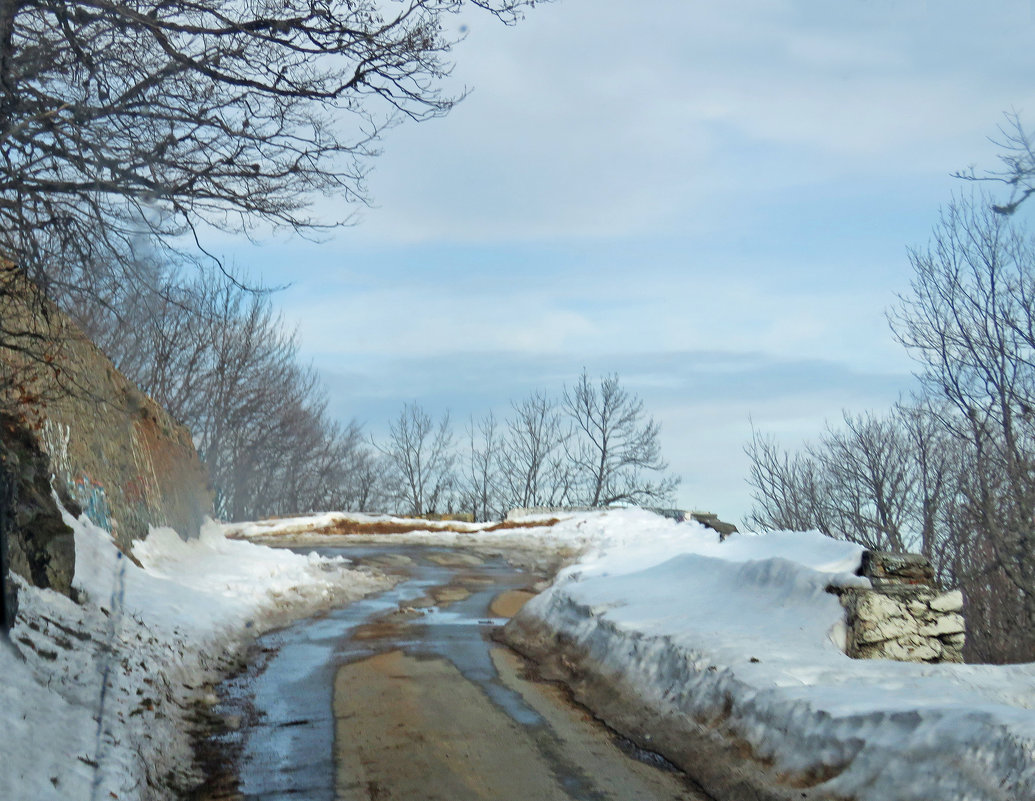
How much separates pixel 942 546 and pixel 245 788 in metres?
26.1

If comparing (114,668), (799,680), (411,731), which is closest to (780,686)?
(799,680)

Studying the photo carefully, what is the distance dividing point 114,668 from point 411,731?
256 centimetres

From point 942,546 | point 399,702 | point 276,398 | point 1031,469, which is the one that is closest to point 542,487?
point 276,398

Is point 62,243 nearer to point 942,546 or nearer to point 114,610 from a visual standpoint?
point 114,610

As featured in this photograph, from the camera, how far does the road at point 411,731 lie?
5.81m

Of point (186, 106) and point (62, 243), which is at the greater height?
point (186, 106)

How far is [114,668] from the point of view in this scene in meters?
7.72

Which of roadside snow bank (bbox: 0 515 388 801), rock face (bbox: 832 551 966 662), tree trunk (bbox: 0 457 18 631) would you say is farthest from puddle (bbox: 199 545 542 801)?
rock face (bbox: 832 551 966 662)

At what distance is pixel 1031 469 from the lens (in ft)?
67.8

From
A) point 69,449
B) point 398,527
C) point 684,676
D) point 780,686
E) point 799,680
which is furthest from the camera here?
point 398,527

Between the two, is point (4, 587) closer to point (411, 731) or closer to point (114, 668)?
point (114, 668)

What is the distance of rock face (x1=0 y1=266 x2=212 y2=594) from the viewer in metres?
8.65

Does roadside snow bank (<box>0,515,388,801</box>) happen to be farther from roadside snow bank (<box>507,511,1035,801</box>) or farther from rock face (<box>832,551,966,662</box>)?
rock face (<box>832,551,966,662</box>)

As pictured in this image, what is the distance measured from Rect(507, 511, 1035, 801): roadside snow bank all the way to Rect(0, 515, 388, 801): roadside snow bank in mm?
3410
